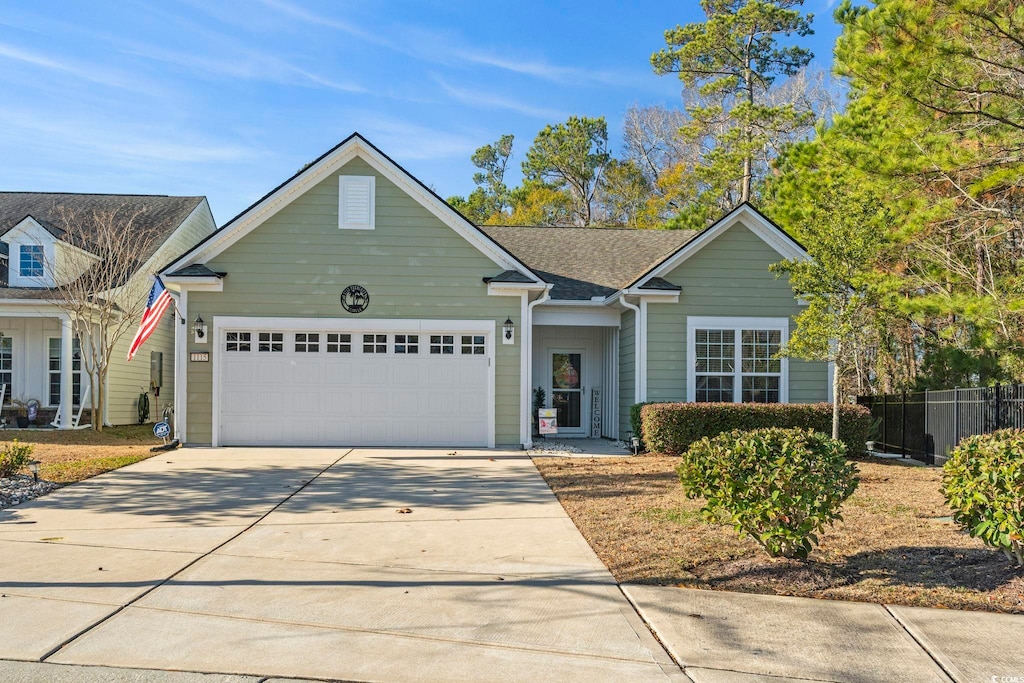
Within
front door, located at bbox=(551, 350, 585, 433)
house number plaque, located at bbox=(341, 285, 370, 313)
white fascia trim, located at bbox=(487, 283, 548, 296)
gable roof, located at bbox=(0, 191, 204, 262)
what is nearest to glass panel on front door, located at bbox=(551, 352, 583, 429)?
front door, located at bbox=(551, 350, 585, 433)

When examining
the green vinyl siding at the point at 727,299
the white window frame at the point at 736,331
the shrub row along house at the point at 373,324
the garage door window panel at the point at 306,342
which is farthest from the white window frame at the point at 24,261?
the white window frame at the point at 736,331

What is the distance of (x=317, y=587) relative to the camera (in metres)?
5.80

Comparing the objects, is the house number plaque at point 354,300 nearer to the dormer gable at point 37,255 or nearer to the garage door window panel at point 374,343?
the garage door window panel at point 374,343

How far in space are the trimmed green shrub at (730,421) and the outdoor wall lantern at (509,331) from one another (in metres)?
2.90

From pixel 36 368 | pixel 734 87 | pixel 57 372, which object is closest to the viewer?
pixel 36 368

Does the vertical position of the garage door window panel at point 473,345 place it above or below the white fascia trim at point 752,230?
below

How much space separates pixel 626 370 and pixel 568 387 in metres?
2.12

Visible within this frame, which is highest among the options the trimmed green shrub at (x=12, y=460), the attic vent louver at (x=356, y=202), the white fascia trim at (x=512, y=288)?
the attic vent louver at (x=356, y=202)

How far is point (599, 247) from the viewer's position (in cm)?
1977

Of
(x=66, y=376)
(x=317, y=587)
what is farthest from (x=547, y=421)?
(x=317, y=587)

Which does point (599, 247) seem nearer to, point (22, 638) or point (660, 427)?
point (660, 427)

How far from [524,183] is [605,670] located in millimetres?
37074

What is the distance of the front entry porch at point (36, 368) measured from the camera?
61.7 ft

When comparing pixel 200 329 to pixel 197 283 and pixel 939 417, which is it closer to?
pixel 197 283
